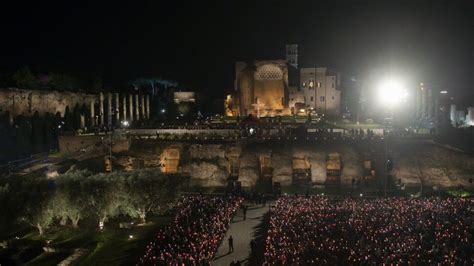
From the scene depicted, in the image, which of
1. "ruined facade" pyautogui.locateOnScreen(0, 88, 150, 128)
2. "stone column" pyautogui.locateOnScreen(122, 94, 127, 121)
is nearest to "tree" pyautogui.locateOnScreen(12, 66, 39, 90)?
"ruined facade" pyautogui.locateOnScreen(0, 88, 150, 128)

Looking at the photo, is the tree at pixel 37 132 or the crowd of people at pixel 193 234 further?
the tree at pixel 37 132

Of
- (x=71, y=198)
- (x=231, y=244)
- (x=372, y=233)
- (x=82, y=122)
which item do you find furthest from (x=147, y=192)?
(x=82, y=122)

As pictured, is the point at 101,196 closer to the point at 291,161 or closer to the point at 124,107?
the point at 291,161

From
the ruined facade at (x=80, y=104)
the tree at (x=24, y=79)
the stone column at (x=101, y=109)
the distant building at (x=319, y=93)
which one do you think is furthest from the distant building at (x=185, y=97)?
the tree at (x=24, y=79)

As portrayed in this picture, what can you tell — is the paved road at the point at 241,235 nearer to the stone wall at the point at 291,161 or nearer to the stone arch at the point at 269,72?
the stone wall at the point at 291,161

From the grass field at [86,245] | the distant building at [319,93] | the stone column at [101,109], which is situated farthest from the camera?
the distant building at [319,93]

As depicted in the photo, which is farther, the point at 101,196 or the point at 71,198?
the point at 101,196

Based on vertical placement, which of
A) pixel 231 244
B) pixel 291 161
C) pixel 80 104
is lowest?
pixel 231 244
